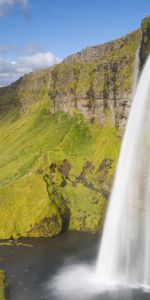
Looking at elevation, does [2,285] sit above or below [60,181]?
below

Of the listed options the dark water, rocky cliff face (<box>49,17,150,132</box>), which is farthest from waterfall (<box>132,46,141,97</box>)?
the dark water

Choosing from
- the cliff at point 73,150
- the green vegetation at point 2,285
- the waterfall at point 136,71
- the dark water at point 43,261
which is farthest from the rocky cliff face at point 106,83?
the green vegetation at point 2,285

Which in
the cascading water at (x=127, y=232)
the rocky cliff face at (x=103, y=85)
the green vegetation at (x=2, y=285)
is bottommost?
the green vegetation at (x=2, y=285)

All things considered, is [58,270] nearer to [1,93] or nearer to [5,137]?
[5,137]

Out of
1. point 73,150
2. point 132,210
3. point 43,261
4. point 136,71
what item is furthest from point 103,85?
point 43,261

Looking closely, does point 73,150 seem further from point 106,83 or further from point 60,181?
point 106,83

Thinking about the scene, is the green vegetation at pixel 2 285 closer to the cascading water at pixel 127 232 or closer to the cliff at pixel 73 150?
the cascading water at pixel 127 232

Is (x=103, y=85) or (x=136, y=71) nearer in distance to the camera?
(x=136, y=71)

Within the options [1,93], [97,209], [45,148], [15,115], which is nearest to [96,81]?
[45,148]
